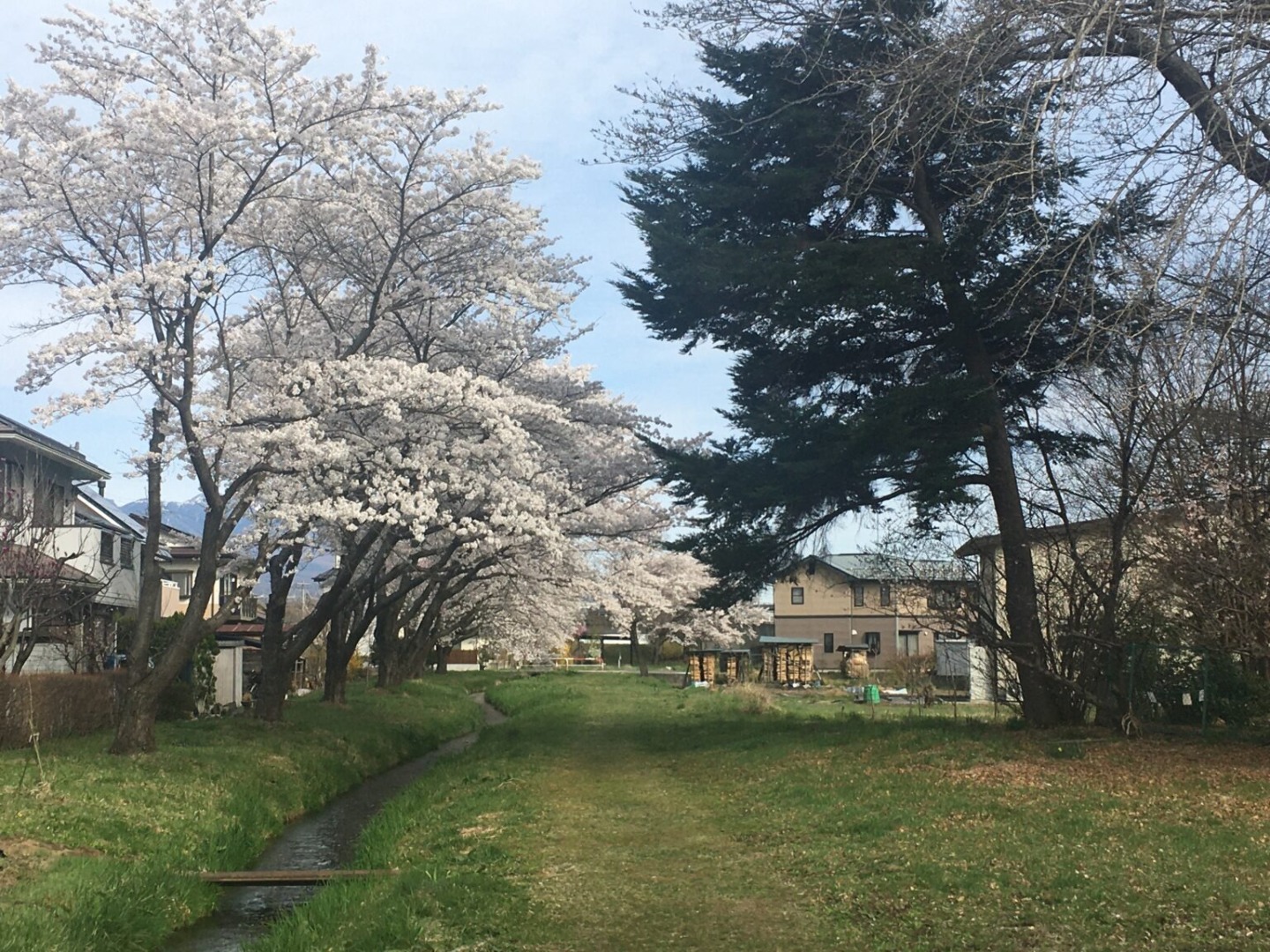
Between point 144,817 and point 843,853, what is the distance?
852cm

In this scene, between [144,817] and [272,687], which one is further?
[272,687]

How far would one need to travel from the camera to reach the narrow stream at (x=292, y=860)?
10.9 metres

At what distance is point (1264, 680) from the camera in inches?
669

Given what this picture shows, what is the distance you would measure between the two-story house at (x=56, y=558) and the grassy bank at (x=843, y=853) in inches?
421

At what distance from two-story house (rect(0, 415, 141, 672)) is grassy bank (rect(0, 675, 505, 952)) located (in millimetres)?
3927

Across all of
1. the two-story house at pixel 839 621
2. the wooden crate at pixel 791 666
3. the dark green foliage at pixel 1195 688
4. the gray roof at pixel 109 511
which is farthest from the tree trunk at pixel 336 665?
the wooden crate at pixel 791 666

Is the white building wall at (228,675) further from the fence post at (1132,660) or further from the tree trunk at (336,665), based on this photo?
the fence post at (1132,660)

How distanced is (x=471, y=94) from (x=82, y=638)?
2020 centimetres

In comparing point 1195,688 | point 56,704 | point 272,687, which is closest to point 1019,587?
point 1195,688

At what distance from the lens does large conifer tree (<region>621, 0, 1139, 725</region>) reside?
16.9 meters

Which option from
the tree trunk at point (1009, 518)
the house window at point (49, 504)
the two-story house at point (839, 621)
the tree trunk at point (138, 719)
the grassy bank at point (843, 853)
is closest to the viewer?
the grassy bank at point (843, 853)

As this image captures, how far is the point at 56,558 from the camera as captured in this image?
25.8m

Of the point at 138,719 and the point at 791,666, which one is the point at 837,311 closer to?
the point at 138,719

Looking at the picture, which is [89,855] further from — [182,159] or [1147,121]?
[1147,121]
